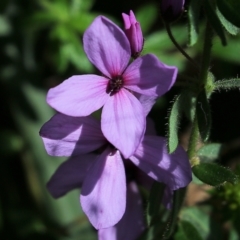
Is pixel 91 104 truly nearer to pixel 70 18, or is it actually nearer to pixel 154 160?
pixel 154 160

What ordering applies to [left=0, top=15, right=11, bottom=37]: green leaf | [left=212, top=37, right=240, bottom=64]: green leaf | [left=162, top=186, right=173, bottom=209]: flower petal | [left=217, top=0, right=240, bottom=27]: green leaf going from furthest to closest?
[left=0, top=15, right=11, bottom=37]: green leaf < [left=212, top=37, right=240, bottom=64]: green leaf < [left=162, top=186, right=173, bottom=209]: flower petal < [left=217, top=0, right=240, bottom=27]: green leaf

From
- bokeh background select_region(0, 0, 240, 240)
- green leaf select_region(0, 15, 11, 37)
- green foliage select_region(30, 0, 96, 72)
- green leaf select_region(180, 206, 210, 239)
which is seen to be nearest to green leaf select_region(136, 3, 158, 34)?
bokeh background select_region(0, 0, 240, 240)

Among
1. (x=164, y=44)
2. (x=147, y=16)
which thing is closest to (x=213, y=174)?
(x=164, y=44)

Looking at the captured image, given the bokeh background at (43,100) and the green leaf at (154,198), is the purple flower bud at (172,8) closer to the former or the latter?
the green leaf at (154,198)

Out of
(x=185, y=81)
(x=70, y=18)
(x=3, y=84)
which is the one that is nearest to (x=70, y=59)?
(x=70, y=18)

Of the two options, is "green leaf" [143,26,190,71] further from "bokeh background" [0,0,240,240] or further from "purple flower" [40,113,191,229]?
"purple flower" [40,113,191,229]

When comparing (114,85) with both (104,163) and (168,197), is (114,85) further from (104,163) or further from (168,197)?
(168,197)
